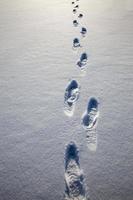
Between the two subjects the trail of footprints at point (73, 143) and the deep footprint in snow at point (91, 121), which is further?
the deep footprint in snow at point (91, 121)

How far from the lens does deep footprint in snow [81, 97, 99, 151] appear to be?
5.94 feet

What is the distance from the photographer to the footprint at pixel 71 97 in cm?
212

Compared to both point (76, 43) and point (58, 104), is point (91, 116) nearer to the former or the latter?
point (58, 104)

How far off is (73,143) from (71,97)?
547 mm

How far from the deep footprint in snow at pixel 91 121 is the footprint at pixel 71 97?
127 mm

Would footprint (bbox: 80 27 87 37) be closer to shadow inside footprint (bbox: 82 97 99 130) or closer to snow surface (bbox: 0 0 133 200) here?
snow surface (bbox: 0 0 133 200)

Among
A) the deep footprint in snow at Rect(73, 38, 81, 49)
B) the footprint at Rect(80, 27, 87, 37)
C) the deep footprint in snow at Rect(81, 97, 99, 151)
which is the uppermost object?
the footprint at Rect(80, 27, 87, 37)

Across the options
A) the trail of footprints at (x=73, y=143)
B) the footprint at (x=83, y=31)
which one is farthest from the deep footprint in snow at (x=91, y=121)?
the footprint at (x=83, y=31)

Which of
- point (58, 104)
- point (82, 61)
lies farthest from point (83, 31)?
point (58, 104)

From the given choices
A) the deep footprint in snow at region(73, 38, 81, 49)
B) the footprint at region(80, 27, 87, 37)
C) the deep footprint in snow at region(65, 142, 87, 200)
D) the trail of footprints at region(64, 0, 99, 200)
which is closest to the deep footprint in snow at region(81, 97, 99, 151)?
the trail of footprints at region(64, 0, 99, 200)

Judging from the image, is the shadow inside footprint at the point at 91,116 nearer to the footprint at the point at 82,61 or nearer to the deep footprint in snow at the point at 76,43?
the footprint at the point at 82,61

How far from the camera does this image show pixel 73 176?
5.28 feet

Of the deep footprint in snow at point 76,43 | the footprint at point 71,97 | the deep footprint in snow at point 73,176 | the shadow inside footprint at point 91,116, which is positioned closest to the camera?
the deep footprint in snow at point 73,176

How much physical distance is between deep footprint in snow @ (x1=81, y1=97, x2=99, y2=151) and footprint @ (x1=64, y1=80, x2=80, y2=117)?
0.13m
